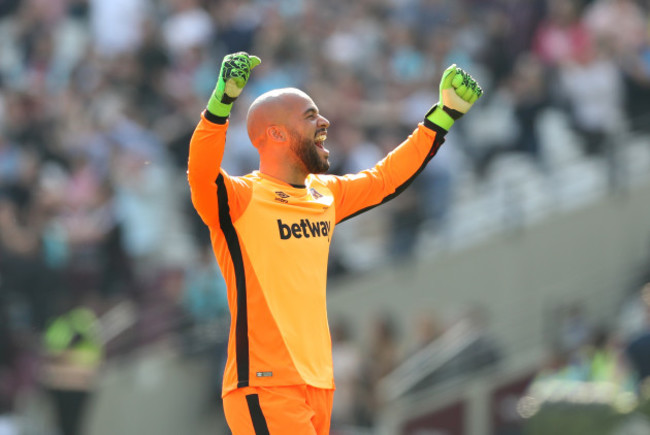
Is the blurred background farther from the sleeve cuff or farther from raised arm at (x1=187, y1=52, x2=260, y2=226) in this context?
the sleeve cuff

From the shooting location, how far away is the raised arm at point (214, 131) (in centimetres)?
495

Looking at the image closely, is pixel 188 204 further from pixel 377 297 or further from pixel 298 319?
pixel 298 319

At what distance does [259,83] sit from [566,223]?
12.9 feet

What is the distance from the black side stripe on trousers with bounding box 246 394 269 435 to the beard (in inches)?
40.9

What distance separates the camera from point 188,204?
12.7m

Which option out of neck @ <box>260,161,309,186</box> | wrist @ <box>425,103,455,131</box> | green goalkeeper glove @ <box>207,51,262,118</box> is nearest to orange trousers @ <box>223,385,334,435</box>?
neck @ <box>260,161,309,186</box>

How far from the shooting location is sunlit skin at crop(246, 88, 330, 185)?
5.41 m

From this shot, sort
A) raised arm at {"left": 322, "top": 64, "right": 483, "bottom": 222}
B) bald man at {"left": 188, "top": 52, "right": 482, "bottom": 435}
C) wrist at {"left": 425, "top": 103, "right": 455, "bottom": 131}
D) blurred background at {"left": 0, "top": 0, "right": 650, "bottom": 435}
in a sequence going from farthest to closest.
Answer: blurred background at {"left": 0, "top": 0, "right": 650, "bottom": 435} < wrist at {"left": 425, "top": 103, "right": 455, "bottom": 131} < raised arm at {"left": 322, "top": 64, "right": 483, "bottom": 222} < bald man at {"left": 188, "top": 52, "right": 482, "bottom": 435}

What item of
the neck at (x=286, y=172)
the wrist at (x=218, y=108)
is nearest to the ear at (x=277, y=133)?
the neck at (x=286, y=172)

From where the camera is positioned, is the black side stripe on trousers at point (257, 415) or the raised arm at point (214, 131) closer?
the raised arm at point (214, 131)

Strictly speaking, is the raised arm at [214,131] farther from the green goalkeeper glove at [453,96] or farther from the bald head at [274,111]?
the green goalkeeper glove at [453,96]

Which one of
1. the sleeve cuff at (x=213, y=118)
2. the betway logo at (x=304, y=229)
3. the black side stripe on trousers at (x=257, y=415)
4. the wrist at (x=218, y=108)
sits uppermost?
the wrist at (x=218, y=108)

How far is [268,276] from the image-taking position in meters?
5.24

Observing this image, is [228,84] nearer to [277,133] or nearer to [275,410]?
[277,133]
